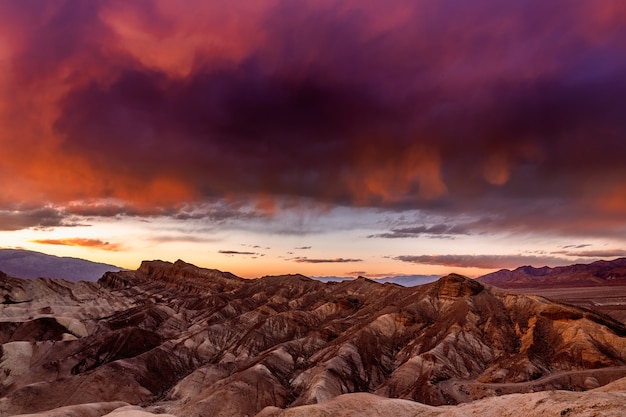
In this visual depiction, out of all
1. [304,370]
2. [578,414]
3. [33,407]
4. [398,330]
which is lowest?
[33,407]

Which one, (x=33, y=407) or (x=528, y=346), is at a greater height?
(x=528, y=346)

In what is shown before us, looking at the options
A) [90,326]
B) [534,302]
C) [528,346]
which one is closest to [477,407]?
[528,346]

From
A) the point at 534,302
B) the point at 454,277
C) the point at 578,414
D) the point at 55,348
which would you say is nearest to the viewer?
the point at 578,414

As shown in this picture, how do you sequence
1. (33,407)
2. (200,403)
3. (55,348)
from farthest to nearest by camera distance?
(55,348)
(33,407)
(200,403)

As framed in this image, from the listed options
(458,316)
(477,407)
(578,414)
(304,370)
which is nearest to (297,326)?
(304,370)

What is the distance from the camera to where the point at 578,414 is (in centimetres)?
2942

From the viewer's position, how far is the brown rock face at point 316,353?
8631 cm

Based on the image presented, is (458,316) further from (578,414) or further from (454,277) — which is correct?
(578,414)

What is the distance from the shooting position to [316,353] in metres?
113

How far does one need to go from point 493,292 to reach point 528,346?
3437cm

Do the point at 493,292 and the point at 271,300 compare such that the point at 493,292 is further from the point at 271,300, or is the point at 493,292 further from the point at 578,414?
the point at 578,414

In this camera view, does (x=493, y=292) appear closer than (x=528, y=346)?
No

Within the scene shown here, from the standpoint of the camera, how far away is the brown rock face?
86312mm

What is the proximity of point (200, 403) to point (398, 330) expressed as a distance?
60.5 metres
